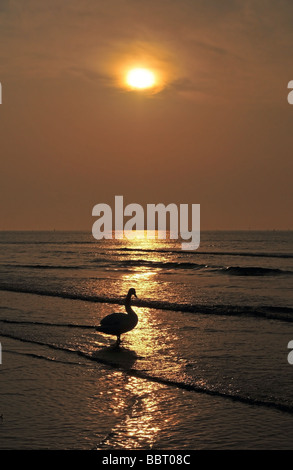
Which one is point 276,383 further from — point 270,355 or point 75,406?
point 75,406

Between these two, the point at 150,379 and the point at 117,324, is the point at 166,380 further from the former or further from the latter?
the point at 117,324

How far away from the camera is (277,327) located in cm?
1606

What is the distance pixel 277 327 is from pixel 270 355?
4119 mm

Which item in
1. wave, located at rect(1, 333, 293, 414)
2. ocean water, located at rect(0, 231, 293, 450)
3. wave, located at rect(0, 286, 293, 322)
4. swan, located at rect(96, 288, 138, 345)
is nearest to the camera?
ocean water, located at rect(0, 231, 293, 450)

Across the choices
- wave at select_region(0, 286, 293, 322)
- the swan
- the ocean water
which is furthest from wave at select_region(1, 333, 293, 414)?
wave at select_region(0, 286, 293, 322)

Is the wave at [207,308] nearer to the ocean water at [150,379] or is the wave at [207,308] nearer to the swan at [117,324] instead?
the ocean water at [150,379]

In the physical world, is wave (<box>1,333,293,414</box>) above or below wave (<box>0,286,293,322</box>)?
below

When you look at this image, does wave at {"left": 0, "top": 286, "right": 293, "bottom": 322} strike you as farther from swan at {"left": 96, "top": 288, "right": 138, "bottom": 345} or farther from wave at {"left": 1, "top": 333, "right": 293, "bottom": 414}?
wave at {"left": 1, "top": 333, "right": 293, "bottom": 414}

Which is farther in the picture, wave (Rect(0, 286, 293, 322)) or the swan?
wave (Rect(0, 286, 293, 322))

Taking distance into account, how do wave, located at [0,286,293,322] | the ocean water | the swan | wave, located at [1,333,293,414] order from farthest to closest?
wave, located at [0,286,293,322] < the swan < wave, located at [1,333,293,414] < the ocean water

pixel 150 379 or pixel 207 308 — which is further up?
pixel 207 308

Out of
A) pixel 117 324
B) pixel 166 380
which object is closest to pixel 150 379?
pixel 166 380

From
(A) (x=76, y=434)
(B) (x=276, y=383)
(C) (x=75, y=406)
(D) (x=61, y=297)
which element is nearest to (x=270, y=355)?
(B) (x=276, y=383)

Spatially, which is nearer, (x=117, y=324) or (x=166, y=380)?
(x=166, y=380)
